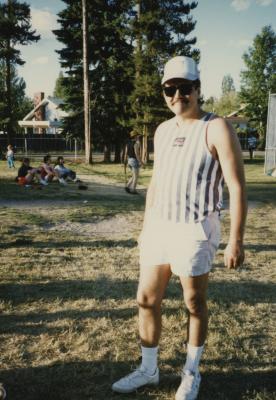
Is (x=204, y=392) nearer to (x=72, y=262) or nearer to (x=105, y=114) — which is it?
(x=72, y=262)

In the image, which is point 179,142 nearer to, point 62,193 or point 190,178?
point 190,178

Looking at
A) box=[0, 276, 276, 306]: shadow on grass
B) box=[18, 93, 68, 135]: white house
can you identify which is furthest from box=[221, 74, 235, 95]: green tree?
box=[0, 276, 276, 306]: shadow on grass

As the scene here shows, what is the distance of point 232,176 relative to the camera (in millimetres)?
2406

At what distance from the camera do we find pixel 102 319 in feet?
13.5

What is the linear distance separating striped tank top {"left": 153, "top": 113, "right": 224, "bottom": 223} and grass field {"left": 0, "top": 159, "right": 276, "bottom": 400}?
1380 millimetres

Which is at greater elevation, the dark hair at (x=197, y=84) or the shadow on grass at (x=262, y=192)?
the dark hair at (x=197, y=84)

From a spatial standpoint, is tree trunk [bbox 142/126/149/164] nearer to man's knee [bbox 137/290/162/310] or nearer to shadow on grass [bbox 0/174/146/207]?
shadow on grass [bbox 0/174/146/207]

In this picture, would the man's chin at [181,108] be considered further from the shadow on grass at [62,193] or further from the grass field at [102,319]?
the shadow on grass at [62,193]

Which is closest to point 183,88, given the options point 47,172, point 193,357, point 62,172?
point 193,357

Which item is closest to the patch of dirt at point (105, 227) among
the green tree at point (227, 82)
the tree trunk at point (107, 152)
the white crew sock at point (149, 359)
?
the white crew sock at point (149, 359)

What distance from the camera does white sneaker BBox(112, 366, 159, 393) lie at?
2891 mm

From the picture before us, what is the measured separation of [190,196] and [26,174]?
45.0 ft

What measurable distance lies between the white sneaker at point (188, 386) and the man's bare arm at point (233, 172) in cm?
95

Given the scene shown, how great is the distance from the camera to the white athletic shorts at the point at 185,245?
8.25 feet
